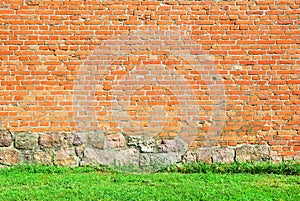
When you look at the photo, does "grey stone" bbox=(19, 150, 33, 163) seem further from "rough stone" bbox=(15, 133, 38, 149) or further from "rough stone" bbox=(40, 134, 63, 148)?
"rough stone" bbox=(40, 134, 63, 148)

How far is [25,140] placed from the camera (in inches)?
216

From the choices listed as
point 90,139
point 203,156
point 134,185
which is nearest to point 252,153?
point 203,156

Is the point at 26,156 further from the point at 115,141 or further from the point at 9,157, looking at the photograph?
the point at 115,141

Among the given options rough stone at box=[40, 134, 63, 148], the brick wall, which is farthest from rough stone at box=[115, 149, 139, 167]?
rough stone at box=[40, 134, 63, 148]

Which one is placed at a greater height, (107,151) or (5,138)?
(5,138)

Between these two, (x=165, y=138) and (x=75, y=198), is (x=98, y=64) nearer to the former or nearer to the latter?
(x=165, y=138)

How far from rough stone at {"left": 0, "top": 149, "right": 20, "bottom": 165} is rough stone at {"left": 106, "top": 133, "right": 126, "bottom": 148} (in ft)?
3.91

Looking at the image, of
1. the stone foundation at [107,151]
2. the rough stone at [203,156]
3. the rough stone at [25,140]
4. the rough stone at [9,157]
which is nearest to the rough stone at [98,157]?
the stone foundation at [107,151]

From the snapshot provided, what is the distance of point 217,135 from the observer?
5.55m

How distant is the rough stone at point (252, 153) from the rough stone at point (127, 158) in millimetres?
1338

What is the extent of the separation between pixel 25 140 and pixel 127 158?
4.41ft

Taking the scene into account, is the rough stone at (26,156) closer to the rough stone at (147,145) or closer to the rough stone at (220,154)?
the rough stone at (147,145)

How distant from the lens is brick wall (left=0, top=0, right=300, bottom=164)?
5.51 metres

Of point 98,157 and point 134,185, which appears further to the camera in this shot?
point 98,157
